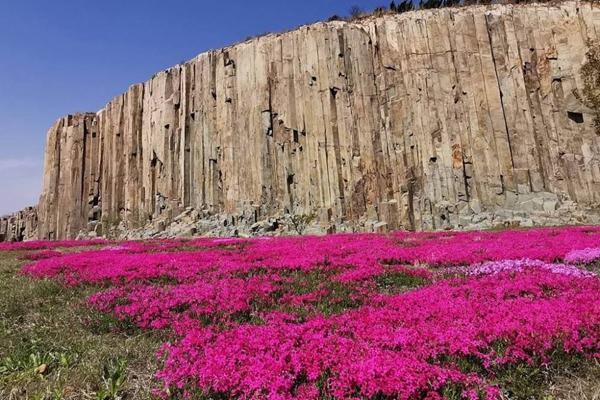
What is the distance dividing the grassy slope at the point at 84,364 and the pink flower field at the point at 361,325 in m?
0.19

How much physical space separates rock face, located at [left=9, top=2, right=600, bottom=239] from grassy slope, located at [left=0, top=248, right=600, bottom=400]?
1092 inches

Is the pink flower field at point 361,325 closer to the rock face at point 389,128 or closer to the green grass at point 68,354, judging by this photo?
the green grass at point 68,354

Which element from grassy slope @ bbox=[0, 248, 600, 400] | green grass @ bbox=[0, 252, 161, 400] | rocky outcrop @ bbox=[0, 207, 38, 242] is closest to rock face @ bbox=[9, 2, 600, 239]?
rocky outcrop @ bbox=[0, 207, 38, 242]

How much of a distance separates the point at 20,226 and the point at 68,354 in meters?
75.0

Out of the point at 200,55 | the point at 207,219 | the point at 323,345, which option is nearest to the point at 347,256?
the point at 323,345

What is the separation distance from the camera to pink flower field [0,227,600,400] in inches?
178

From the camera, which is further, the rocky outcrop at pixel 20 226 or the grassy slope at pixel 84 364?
the rocky outcrop at pixel 20 226

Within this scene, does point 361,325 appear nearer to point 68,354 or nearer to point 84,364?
point 84,364

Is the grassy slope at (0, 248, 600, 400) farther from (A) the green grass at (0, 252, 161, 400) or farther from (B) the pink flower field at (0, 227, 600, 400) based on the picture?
(B) the pink flower field at (0, 227, 600, 400)

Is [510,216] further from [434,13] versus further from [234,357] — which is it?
[234,357]

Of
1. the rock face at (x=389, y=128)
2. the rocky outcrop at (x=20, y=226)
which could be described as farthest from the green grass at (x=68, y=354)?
the rocky outcrop at (x=20, y=226)

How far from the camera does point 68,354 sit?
20.0 feet

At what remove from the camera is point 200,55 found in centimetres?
4675

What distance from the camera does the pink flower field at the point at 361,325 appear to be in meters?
4.53
